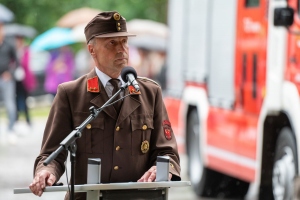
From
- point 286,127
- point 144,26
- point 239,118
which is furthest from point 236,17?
point 144,26

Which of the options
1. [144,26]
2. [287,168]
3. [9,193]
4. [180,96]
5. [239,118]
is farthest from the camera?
[144,26]

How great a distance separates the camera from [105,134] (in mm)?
5512

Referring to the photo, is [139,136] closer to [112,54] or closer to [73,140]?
[112,54]

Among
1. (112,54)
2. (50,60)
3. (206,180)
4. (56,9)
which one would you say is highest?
(112,54)

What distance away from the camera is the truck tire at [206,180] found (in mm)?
12766

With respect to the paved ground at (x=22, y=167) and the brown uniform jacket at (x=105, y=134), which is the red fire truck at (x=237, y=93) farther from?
the brown uniform jacket at (x=105, y=134)

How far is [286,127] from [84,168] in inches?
185

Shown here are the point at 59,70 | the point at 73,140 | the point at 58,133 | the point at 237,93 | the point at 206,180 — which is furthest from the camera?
the point at 59,70

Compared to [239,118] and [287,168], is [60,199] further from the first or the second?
[287,168]

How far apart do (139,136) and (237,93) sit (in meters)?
6.05

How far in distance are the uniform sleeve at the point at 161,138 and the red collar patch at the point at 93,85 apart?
30 centimetres

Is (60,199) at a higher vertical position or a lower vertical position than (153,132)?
lower

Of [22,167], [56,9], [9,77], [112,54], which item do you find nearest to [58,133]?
[112,54]

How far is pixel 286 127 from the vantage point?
392 inches
